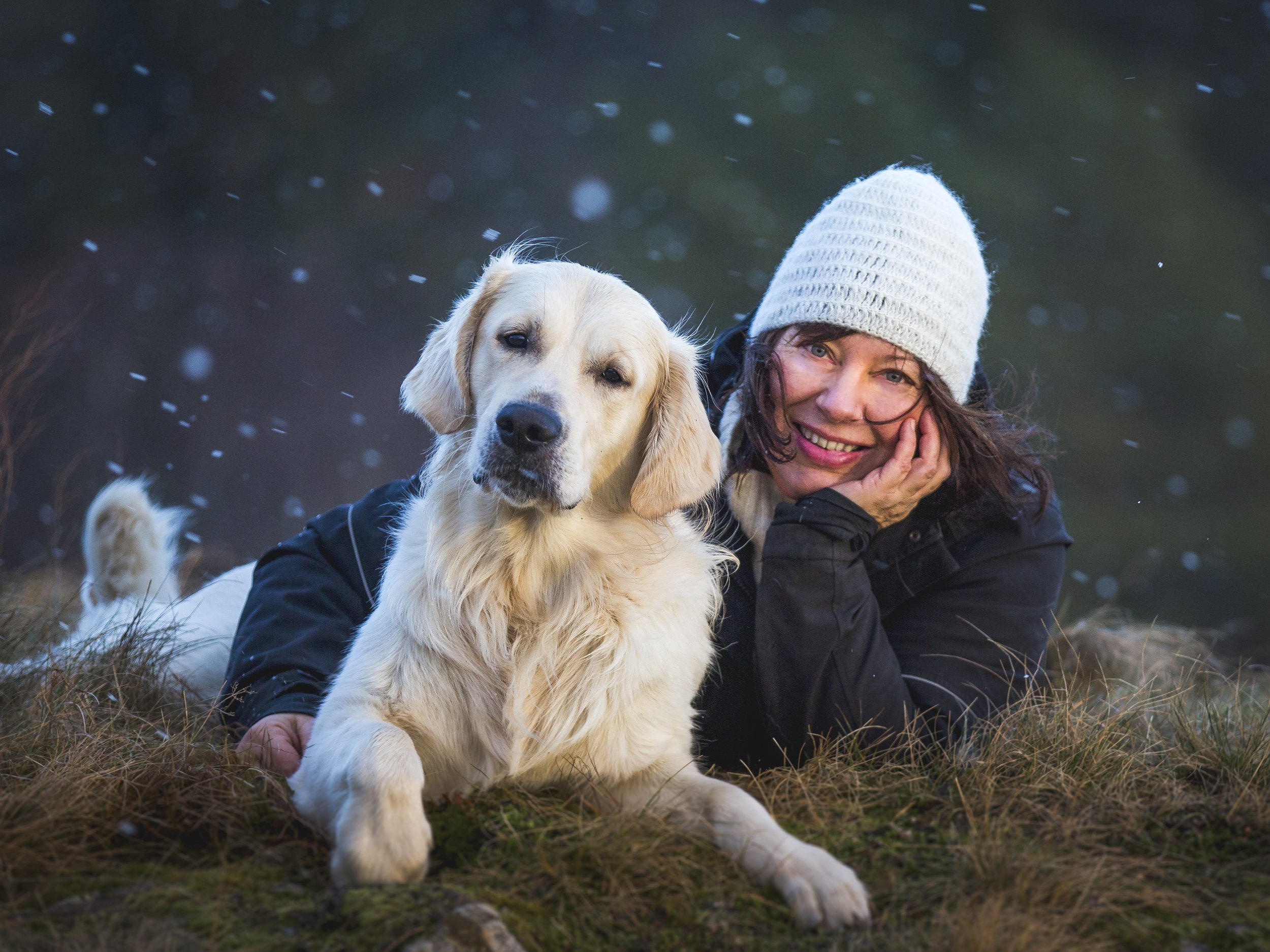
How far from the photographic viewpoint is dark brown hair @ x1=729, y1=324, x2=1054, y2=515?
112 inches

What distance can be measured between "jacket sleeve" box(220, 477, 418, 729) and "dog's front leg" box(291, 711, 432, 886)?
737 millimetres

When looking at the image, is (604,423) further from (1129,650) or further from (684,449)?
(1129,650)

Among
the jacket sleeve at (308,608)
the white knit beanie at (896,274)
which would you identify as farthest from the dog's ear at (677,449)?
the jacket sleeve at (308,608)

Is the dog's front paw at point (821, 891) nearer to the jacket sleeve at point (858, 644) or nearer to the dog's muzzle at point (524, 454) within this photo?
the jacket sleeve at point (858, 644)

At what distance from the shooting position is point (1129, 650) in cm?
434

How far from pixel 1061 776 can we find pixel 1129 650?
258 cm

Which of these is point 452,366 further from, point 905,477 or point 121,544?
point 121,544

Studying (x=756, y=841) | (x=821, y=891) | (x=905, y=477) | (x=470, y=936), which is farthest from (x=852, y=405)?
(x=470, y=936)

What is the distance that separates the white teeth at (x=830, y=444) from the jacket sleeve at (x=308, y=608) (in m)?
1.19

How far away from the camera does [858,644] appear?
8.41 ft

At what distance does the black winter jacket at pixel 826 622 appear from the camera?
2.54 m

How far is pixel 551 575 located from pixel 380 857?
822 mm

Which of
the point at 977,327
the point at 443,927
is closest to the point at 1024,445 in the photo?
the point at 977,327

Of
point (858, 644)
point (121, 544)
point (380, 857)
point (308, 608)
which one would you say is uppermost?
point (380, 857)
